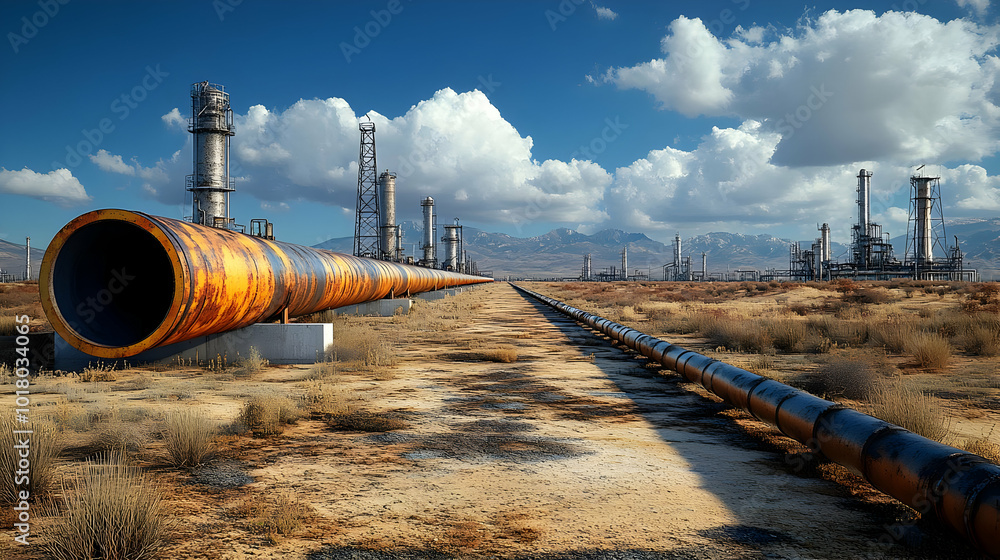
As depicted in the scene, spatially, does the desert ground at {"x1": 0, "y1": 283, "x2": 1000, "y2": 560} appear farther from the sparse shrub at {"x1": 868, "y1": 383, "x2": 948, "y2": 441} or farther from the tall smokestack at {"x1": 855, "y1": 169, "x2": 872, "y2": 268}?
the tall smokestack at {"x1": 855, "y1": 169, "x2": 872, "y2": 268}

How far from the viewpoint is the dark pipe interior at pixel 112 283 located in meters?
7.76

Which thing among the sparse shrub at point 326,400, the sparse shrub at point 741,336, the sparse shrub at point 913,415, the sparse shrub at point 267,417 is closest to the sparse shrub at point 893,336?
the sparse shrub at point 741,336

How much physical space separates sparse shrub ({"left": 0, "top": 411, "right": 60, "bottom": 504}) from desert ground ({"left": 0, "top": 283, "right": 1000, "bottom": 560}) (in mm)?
115

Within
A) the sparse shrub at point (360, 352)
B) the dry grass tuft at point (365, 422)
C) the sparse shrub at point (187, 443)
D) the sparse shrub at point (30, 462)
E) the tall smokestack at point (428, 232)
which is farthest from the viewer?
the tall smokestack at point (428, 232)

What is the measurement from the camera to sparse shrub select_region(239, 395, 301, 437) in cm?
Result: 607

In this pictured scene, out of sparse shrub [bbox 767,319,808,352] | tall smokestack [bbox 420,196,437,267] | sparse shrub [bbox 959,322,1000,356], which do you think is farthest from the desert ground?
tall smokestack [bbox 420,196,437,267]

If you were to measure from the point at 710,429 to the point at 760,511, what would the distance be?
2452mm

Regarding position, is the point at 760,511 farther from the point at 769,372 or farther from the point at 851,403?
the point at 769,372

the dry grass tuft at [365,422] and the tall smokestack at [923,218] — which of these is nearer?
the dry grass tuft at [365,422]

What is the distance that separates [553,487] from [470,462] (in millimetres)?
911

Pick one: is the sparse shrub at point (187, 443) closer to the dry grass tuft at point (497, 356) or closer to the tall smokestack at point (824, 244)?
the dry grass tuft at point (497, 356)

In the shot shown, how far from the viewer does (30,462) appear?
4316 millimetres

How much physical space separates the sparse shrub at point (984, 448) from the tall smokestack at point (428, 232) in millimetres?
67227

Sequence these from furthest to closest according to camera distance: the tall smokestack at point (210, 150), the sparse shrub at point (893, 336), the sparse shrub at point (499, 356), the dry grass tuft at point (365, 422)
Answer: the tall smokestack at point (210, 150), the sparse shrub at point (893, 336), the sparse shrub at point (499, 356), the dry grass tuft at point (365, 422)
